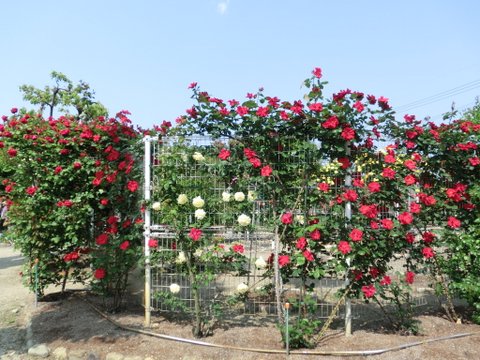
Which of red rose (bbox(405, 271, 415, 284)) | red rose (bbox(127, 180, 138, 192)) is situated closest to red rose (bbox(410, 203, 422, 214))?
red rose (bbox(405, 271, 415, 284))

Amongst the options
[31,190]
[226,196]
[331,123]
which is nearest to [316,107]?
[331,123]

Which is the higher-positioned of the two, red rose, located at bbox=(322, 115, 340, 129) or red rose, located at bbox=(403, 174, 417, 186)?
red rose, located at bbox=(322, 115, 340, 129)

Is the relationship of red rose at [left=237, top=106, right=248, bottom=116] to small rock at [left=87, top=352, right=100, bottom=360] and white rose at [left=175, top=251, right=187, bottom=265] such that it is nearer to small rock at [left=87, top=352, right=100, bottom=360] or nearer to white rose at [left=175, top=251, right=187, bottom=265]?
white rose at [left=175, top=251, right=187, bottom=265]

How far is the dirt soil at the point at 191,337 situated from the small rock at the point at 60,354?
2.3 inches

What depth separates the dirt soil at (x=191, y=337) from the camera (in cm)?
354

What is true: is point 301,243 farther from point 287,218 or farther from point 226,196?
point 226,196

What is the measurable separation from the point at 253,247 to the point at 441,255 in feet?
6.95

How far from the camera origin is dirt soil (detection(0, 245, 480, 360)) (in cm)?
354

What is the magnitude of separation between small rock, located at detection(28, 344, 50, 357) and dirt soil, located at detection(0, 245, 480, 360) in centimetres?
6

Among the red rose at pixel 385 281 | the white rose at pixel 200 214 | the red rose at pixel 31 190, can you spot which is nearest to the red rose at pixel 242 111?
the white rose at pixel 200 214

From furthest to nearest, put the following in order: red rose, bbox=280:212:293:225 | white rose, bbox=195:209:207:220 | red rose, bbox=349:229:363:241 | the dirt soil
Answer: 1. white rose, bbox=195:209:207:220
2. red rose, bbox=280:212:293:225
3. red rose, bbox=349:229:363:241
4. the dirt soil

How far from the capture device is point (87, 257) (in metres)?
5.36

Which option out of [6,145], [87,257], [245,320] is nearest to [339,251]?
[245,320]

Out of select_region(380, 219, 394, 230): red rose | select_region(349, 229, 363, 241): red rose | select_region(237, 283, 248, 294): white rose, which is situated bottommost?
select_region(237, 283, 248, 294): white rose
